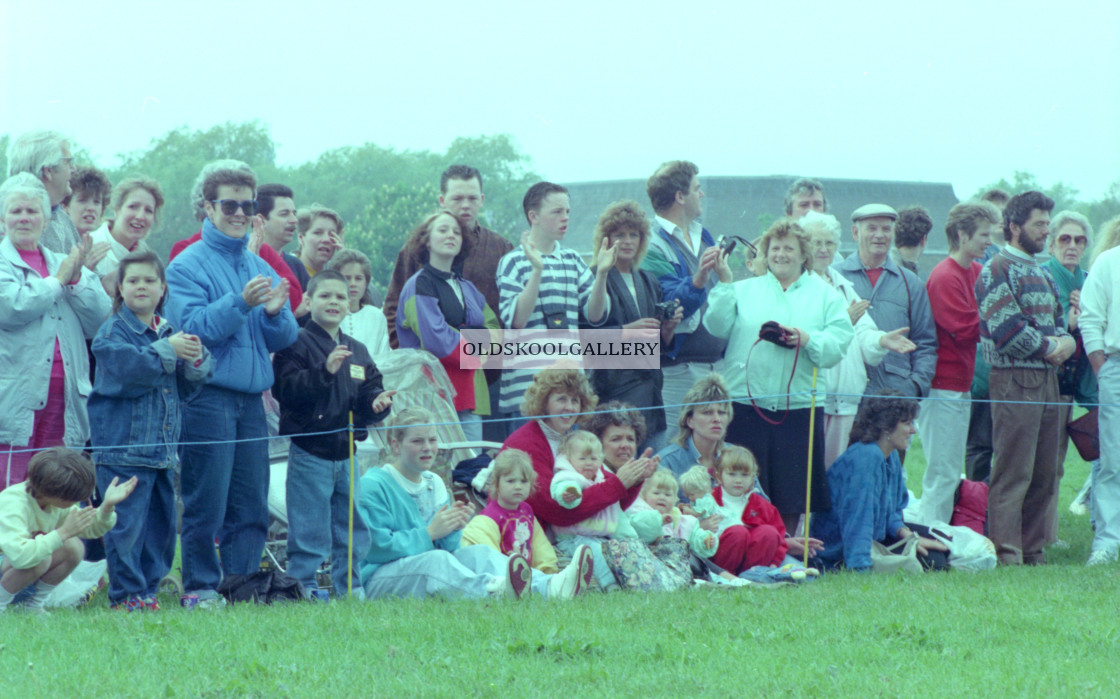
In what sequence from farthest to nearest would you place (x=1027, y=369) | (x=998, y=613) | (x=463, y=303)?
(x=1027, y=369) < (x=463, y=303) < (x=998, y=613)

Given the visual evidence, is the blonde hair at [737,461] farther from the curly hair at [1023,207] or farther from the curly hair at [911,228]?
the curly hair at [911,228]

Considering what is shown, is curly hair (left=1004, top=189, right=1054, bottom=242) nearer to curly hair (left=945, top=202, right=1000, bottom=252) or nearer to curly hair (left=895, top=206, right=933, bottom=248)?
curly hair (left=945, top=202, right=1000, bottom=252)

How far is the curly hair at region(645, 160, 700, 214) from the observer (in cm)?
852

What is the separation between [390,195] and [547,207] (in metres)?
47.8

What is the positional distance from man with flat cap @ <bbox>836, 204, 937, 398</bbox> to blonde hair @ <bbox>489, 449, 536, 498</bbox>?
2.88 m

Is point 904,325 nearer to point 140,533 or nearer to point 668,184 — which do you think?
point 668,184

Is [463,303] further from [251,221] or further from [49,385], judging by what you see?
[49,385]

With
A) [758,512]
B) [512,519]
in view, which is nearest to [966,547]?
[758,512]

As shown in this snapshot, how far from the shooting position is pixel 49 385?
20.9 ft

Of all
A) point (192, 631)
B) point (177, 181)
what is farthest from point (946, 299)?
point (177, 181)

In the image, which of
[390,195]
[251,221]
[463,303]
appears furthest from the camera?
[390,195]

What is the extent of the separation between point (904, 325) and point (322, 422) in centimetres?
428

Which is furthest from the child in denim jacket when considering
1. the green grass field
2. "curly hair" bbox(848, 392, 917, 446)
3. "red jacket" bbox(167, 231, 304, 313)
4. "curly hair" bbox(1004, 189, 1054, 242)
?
"curly hair" bbox(1004, 189, 1054, 242)

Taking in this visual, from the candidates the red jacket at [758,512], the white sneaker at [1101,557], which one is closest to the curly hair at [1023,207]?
the white sneaker at [1101,557]
